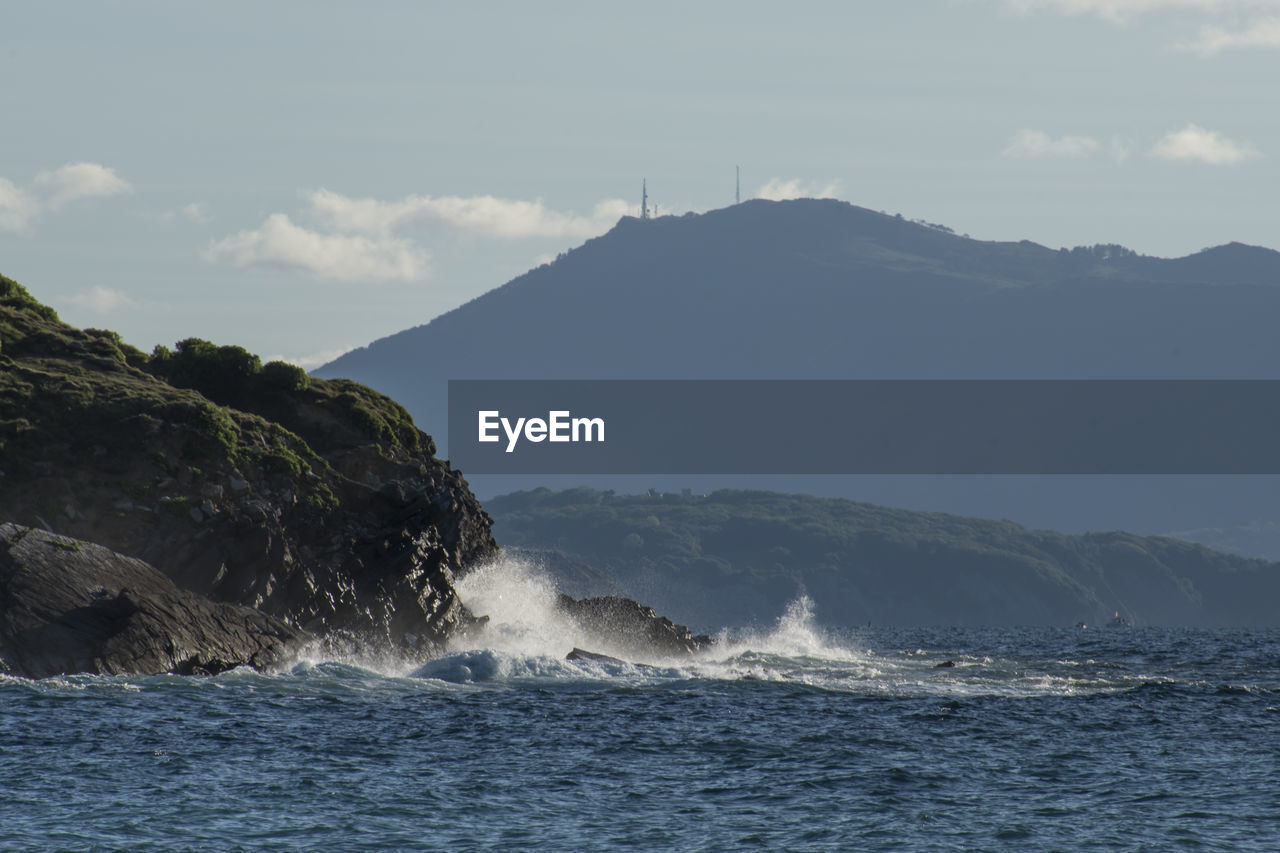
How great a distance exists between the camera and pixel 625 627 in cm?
7400

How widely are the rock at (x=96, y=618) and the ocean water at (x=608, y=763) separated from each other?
4.63ft

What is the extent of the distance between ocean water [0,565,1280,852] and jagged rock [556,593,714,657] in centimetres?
1842

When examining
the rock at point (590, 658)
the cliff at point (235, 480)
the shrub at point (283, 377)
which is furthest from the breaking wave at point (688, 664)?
the shrub at point (283, 377)

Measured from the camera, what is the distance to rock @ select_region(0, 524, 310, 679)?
41.5 meters

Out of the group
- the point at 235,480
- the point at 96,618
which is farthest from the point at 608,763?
the point at 235,480

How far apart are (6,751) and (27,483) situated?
2176 centimetres

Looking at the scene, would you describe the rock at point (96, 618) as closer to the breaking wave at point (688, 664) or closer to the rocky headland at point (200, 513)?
the rocky headland at point (200, 513)

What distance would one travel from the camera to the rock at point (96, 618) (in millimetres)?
41469

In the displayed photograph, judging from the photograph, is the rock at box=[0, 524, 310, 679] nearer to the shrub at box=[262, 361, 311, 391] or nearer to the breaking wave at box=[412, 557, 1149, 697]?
the breaking wave at box=[412, 557, 1149, 697]

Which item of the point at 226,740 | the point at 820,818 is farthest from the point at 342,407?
the point at 820,818

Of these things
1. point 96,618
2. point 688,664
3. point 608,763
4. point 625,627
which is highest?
point 96,618

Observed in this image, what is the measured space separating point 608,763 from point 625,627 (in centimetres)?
4002

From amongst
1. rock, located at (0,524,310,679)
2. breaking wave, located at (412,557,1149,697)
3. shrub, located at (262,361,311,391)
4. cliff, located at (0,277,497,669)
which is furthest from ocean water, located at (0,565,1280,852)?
shrub, located at (262,361,311,391)

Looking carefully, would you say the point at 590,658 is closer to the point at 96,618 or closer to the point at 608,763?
the point at 96,618
